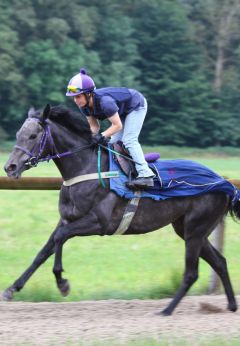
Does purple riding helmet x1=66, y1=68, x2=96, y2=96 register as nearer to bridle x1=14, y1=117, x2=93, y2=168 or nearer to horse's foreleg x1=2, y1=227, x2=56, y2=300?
bridle x1=14, y1=117, x2=93, y2=168

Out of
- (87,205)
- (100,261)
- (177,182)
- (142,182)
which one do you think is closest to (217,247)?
(177,182)

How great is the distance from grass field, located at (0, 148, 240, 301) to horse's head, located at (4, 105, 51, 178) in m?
1.66

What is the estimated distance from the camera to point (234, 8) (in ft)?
220

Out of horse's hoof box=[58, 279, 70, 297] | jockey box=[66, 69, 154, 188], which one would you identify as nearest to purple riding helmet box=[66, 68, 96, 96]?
jockey box=[66, 69, 154, 188]

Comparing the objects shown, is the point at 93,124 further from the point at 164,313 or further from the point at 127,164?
the point at 164,313

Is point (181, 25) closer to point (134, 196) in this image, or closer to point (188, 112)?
point (188, 112)

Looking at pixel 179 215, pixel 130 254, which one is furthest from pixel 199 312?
pixel 130 254

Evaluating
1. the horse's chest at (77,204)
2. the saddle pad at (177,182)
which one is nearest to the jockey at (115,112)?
the saddle pad at (177,182)

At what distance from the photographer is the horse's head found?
6684mm

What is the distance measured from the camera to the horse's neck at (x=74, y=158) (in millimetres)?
7023

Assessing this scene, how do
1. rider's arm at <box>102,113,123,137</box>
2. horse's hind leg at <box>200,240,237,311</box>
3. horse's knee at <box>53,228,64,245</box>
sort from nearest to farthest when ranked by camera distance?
horse's knee at <box>53,228,64,245</box> < rider's arm at <box>102,113,123,137</box> < horse's hind leg at <box>200,240,237,311</box>

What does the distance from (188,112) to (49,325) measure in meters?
55.2

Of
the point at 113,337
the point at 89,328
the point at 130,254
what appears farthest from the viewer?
the point at 130,254

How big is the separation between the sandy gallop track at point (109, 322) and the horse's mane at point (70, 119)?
164 cm
